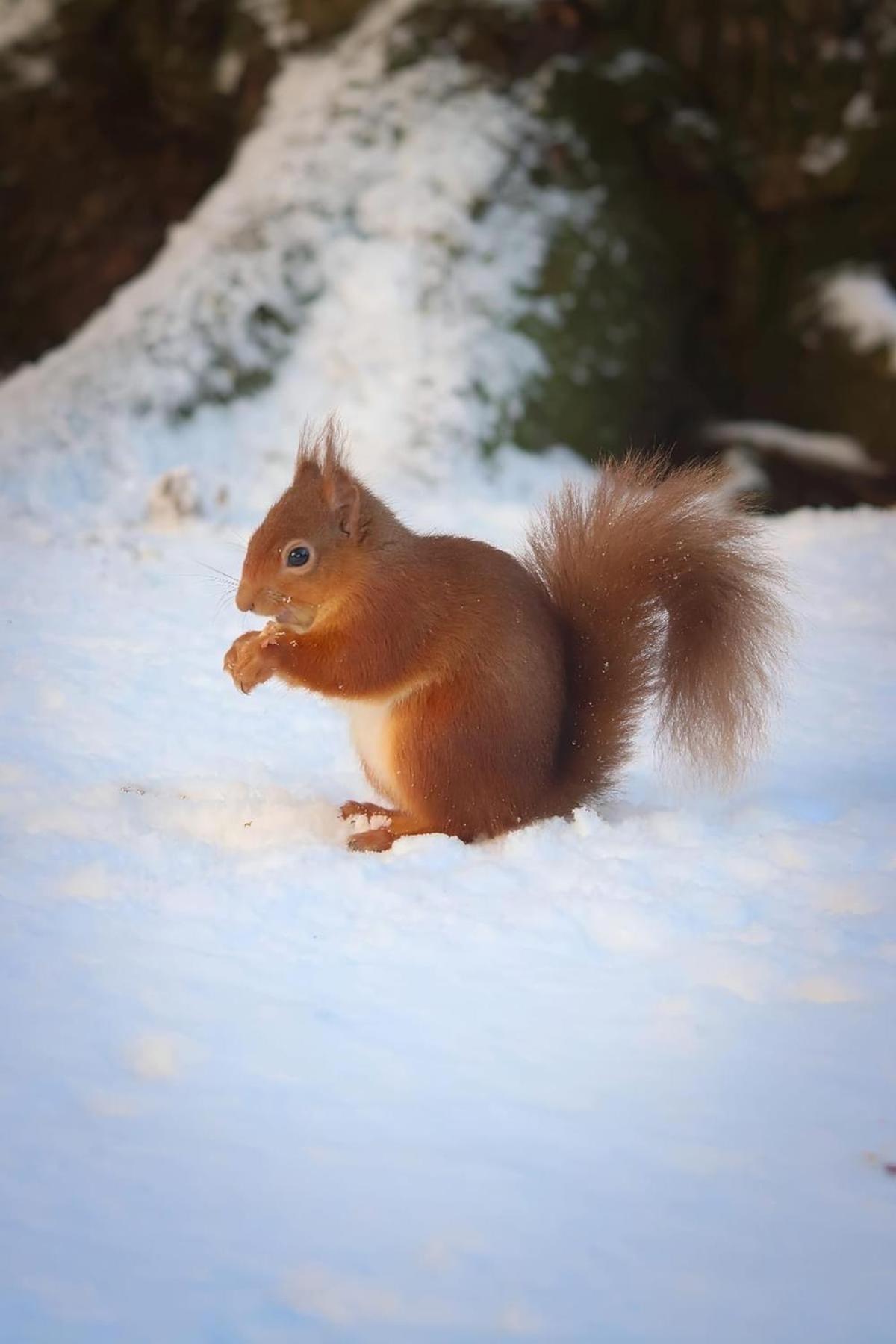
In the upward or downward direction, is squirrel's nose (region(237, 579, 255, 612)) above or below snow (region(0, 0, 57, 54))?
above

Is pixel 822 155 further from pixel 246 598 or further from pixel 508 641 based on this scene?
pixel 246 598

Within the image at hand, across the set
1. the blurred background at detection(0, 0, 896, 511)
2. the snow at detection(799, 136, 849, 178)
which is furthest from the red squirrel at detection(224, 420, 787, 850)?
the snow at detection(799, 136, 849, 178)

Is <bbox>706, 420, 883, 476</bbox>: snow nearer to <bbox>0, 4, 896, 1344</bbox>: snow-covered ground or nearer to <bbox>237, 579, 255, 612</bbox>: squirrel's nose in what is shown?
<bbox>0, 4, 896, 1344</bbox>: snow-covered ground

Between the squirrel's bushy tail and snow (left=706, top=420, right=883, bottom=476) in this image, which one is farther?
snow (left=706, top=420, right=883, bottom=476)

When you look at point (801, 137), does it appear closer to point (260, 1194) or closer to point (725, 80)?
point (725, 80)

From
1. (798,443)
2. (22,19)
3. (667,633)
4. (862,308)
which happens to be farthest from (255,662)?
(22,19)

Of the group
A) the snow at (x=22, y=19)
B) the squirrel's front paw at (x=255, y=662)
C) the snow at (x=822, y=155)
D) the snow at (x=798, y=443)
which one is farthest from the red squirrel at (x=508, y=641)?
the snow at (x=22, y=19)

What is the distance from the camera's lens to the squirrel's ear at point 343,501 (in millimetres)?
2072

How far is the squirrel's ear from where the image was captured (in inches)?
81.6

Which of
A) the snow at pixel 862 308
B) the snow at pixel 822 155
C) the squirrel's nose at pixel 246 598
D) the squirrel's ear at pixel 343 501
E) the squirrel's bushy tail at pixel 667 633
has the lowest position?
the snow at pixel 862 308

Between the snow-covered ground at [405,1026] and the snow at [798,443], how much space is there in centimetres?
95

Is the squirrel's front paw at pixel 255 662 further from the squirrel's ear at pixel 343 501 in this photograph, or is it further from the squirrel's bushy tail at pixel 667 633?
the squirrel's bushy tail at pixel 667 633

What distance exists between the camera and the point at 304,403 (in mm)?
4039

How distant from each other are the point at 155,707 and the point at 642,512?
94 cm
